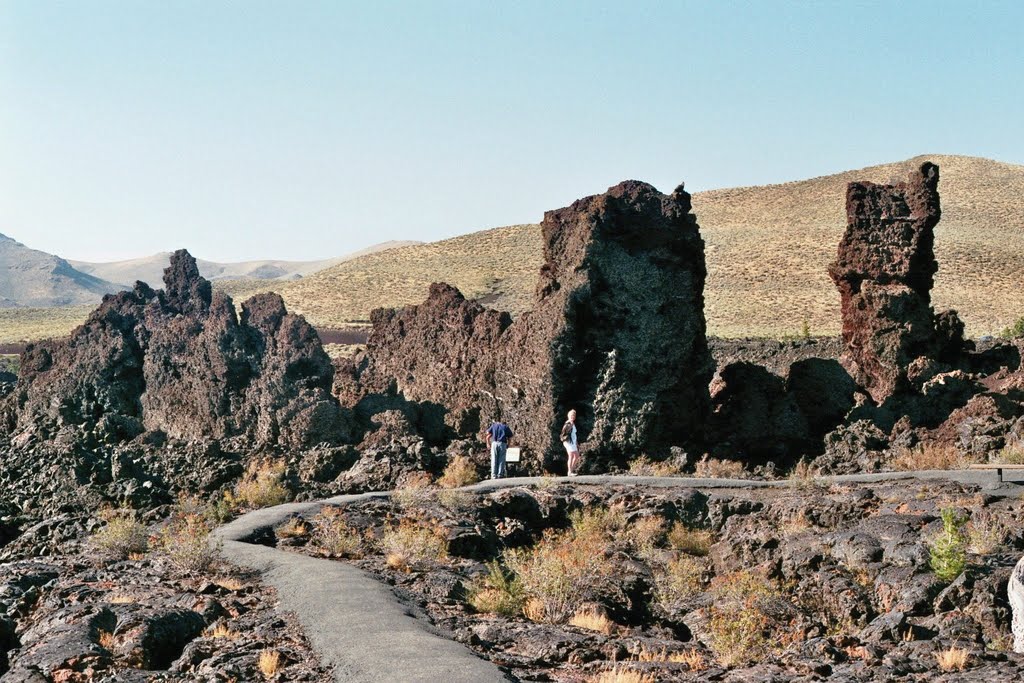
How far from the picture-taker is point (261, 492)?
22.8 meters

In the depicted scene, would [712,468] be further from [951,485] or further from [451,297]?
[451,297]

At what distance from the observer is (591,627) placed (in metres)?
14.9

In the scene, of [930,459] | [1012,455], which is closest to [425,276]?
[930,459]

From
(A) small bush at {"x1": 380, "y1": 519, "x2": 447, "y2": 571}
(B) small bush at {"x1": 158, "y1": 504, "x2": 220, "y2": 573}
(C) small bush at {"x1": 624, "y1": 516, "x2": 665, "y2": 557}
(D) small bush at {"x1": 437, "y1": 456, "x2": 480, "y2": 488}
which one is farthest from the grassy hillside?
(A) small bush at {"x1": 380, "y1": 519, "x2": 447, "y2": 571}

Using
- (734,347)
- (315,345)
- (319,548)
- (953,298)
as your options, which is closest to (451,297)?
(315,345)

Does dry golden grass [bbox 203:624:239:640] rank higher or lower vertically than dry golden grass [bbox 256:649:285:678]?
lower

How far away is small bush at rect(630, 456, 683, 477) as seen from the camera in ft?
78.2

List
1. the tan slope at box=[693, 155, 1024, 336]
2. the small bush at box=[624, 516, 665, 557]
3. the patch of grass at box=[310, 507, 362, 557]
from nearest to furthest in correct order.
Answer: the patch of grass at box=[310, 507, 362, 557]
the small bush at box=[624, 516, 665, 557]
the tan slope at box=[693, 155, 1024, 336]

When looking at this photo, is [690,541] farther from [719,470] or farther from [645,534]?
[719,470]

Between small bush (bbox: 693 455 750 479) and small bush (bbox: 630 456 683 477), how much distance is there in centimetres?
40

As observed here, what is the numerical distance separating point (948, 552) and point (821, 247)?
91188mm

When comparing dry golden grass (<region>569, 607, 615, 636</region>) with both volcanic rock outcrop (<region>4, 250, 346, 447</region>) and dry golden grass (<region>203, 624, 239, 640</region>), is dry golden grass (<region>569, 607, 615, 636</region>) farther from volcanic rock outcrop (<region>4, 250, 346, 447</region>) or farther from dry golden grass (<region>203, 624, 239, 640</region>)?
volcanic rock outcrop (<region>4, 250, 346, 447</region>)

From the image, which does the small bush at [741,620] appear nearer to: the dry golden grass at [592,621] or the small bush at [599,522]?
the dry golden grass at [592,621]

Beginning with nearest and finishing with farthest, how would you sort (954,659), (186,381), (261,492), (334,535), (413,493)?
(954,659), (334,535), (413,493), (261,492), (186,381)
